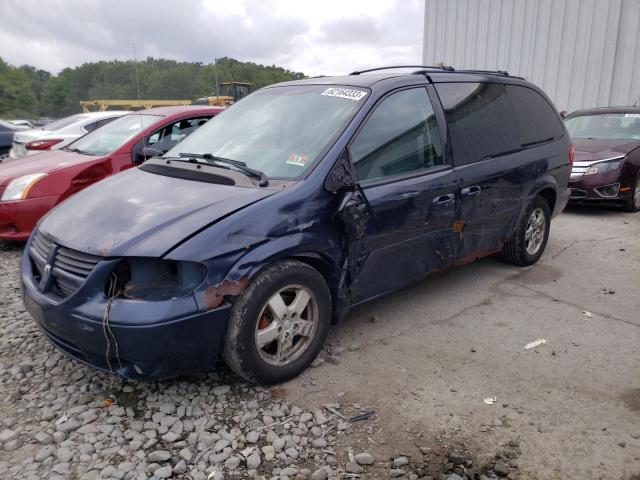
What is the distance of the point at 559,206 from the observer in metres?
5.36

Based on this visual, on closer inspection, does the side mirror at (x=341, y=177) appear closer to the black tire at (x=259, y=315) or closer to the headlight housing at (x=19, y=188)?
the black tire at (x=259, y=315)

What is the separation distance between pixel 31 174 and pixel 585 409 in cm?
531

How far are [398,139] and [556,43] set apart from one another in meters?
11.5

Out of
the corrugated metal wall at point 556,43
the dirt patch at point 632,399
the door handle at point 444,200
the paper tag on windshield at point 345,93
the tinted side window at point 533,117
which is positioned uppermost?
the corrugated metal wall at point 556,43

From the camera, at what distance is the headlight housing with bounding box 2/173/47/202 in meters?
5.28

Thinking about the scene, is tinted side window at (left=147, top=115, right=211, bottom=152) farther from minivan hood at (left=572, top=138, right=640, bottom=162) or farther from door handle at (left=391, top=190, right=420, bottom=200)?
minivan hood at (left=572, top=138, right=640, bottom=162)

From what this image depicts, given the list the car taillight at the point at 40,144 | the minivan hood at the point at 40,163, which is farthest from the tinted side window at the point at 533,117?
the car taillight at the point at 40,144

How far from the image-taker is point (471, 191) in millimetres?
4039

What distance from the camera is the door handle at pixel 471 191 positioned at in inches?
156

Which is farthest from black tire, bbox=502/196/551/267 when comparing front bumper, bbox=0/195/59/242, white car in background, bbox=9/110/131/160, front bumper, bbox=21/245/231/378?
white car in background, bbox=9/110/131/160

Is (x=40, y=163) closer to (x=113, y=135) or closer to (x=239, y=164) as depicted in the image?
(x=113, y=135)

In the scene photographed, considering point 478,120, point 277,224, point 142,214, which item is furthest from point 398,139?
point 142,214

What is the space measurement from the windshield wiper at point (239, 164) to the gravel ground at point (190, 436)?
1.17 metres

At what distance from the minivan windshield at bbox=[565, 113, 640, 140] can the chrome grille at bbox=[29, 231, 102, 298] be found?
798cm
